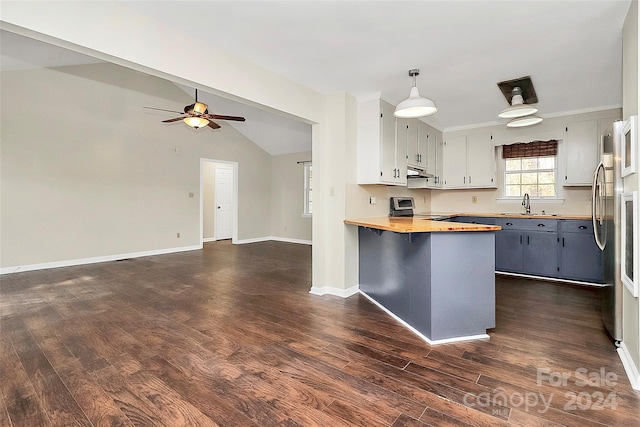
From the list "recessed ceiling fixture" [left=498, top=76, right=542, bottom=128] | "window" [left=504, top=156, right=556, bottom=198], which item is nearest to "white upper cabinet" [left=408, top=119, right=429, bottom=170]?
"recessed ceiling fixture" [left=498, top=76, right=542, bottom=128]

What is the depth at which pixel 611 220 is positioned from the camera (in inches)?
93.0

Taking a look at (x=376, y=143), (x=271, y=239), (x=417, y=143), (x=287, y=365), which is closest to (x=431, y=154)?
(x=417, y=143)

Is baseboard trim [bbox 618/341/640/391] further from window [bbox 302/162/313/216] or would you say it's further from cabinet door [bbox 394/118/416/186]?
window [bbox 302/162/313/216]

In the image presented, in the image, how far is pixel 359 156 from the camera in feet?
12.5

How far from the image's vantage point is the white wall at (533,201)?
14.6 ft

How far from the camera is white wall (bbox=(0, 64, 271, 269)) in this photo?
4617mm

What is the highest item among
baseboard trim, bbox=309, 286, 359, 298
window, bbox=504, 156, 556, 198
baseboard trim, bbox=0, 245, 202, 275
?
window, bbox=504, 156, 556, 198

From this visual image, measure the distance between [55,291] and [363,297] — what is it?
375 centimetres

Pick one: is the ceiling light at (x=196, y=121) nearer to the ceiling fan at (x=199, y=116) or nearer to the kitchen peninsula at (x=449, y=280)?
the ceiling fan at (x=199, y=116)

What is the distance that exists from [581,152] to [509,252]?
5.67 feet

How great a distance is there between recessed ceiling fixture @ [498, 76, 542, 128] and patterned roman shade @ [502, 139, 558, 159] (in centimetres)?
118

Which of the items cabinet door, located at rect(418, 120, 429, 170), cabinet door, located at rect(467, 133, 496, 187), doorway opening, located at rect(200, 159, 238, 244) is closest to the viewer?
cabinet door, located at rect(418, 120, 429, 170)

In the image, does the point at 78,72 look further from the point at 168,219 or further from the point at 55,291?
the point at 55,291

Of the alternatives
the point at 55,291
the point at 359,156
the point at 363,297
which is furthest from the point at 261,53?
the point at 55,291
